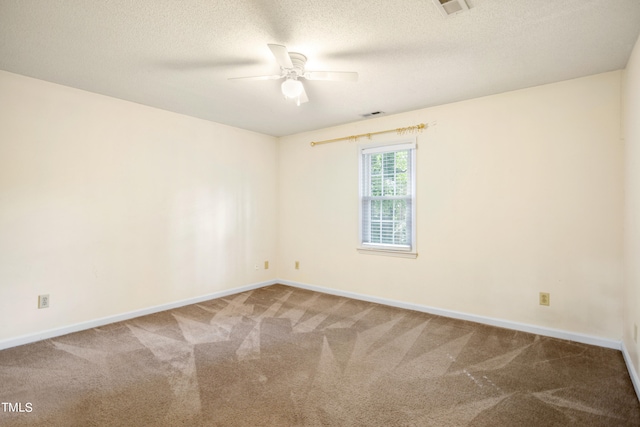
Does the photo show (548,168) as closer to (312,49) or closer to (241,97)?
(312,49)

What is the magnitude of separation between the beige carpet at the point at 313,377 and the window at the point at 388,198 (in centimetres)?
110

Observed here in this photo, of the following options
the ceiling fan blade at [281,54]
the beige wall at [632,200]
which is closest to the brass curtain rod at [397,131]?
the beige wall at [632,200]

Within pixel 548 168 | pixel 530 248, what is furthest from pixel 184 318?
pixel 548 168

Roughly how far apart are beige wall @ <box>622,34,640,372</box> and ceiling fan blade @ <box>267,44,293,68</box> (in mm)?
2414

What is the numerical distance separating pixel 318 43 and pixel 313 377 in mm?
2423

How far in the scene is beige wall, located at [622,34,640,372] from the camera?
2.21m

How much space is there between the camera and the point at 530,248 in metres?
3.20

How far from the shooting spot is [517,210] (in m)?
3.26

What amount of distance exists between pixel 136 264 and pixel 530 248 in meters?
4.21

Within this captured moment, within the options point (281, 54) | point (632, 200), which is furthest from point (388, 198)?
point (281, 54)

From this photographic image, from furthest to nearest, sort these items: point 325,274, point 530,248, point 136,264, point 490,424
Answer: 1. point 325,274
2. point 136,264
3. point 530,248
4. point 490,424

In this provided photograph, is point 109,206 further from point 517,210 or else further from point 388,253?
point 517,210

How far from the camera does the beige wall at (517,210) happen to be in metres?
2.86

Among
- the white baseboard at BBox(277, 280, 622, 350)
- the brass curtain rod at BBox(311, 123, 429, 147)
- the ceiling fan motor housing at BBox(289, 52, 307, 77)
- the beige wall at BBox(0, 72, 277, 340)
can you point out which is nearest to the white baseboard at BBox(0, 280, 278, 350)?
the beige wall at BBox(0, 72, 277, 340)
